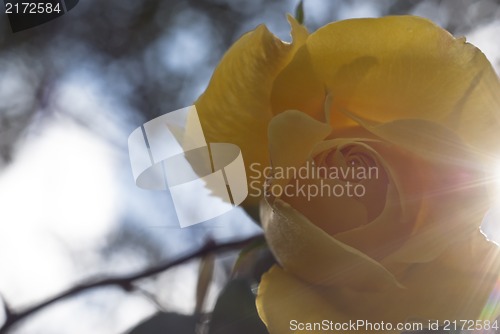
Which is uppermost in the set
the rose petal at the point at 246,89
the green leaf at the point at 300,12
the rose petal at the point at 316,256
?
the green leaf at the point at 300,12

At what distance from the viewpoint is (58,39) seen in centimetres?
89

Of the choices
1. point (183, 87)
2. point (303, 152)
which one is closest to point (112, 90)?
point (183, 87)

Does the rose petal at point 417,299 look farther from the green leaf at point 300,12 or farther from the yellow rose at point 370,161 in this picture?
the green leaf at point 300,12

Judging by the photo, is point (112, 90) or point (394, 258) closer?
point (394, 258)

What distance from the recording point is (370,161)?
0.87 feet

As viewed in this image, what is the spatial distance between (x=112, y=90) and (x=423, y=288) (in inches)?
25.4

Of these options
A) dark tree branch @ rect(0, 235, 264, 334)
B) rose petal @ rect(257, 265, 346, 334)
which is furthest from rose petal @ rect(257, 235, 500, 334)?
dark tree branch @ rect(0, 235, 264, 334)

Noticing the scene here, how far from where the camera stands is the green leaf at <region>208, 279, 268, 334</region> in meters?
0.27

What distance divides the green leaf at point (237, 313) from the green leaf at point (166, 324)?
1cm

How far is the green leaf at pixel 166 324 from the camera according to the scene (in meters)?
0.28

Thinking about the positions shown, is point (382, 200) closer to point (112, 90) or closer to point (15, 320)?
point (15, 320)

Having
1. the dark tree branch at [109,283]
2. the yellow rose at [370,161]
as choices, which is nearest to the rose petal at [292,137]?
the yellow rose at [370,161]

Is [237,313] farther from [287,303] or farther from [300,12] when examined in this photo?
[300,12]

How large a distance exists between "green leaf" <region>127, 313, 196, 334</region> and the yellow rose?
6 cm
